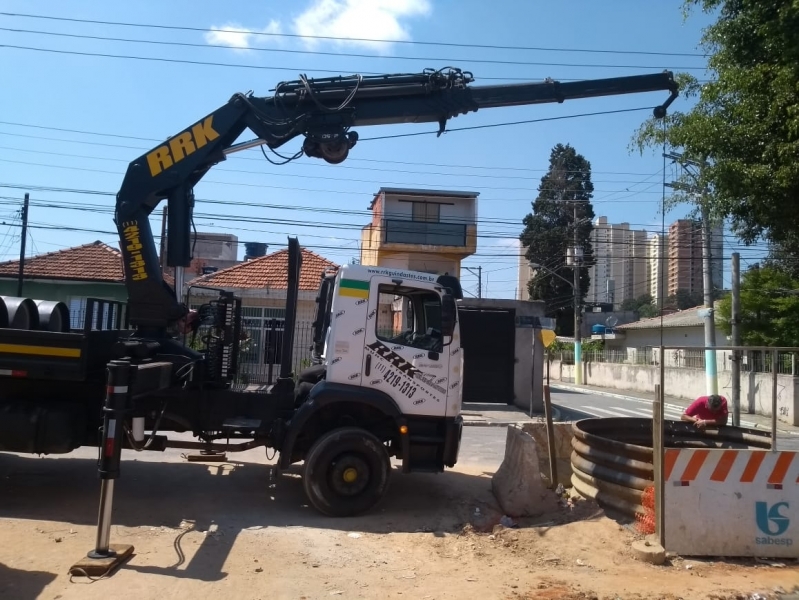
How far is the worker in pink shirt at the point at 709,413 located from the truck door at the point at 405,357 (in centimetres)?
320

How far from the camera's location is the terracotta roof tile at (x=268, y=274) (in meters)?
24.4

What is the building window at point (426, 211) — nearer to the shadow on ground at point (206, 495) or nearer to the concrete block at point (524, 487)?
the shadow on ground at point (206, 495)

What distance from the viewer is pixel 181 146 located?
8.93 metres

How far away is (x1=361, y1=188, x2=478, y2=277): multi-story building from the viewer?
39625 mm

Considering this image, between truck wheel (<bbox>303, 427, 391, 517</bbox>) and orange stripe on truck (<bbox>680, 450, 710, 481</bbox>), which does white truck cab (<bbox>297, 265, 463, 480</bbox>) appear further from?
orange stripe on truck (<bbox>680, 450, 710, 481</bbox>)

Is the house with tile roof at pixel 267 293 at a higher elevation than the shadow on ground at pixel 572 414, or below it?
higher

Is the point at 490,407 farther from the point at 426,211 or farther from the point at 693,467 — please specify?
the point at 426,211

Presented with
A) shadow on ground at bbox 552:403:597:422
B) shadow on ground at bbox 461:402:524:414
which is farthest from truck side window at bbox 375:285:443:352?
shadow on ground at bbox 552:403:597:422

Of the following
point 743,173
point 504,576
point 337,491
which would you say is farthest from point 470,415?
point 504,576

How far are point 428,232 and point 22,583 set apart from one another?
35209 mm

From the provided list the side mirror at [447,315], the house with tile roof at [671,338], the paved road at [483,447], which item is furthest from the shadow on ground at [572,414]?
the side mirror at [447,315]

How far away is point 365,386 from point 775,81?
6.89 meters

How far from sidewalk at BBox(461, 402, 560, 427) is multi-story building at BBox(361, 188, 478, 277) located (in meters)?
17.8

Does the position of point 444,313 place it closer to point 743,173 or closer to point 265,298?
point 743,173
